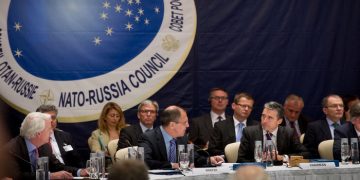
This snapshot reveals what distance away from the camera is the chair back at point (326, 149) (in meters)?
7.27

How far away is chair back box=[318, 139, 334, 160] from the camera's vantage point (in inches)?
286

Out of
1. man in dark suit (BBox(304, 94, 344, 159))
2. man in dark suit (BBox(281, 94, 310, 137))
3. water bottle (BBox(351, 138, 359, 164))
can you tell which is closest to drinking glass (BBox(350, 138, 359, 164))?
water bottle (BBox(351, 138, 359, 164))

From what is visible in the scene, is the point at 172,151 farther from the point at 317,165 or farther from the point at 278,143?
the point at 317,165

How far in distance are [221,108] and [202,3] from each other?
1152 mm

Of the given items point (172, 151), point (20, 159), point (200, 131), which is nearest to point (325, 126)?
point (200, 131)

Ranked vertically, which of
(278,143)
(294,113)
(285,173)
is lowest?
(285,173)

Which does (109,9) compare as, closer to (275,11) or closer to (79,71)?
(79,71)

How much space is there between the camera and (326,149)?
288 inches

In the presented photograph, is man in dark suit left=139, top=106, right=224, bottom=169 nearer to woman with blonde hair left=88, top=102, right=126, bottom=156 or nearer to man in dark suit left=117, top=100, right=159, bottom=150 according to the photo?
man in dark suit left=117, top=100, right=159, bottom=150

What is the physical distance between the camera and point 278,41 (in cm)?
892

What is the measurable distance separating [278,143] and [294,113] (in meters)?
1.47

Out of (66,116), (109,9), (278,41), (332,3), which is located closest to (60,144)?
(66,116)

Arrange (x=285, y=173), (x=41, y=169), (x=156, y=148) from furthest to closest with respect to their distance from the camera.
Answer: (x=156, y=148) → (x=285, y=173) → (x=41, y=169)

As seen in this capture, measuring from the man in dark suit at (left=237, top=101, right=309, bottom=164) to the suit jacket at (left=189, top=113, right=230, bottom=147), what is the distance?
1.22 m
